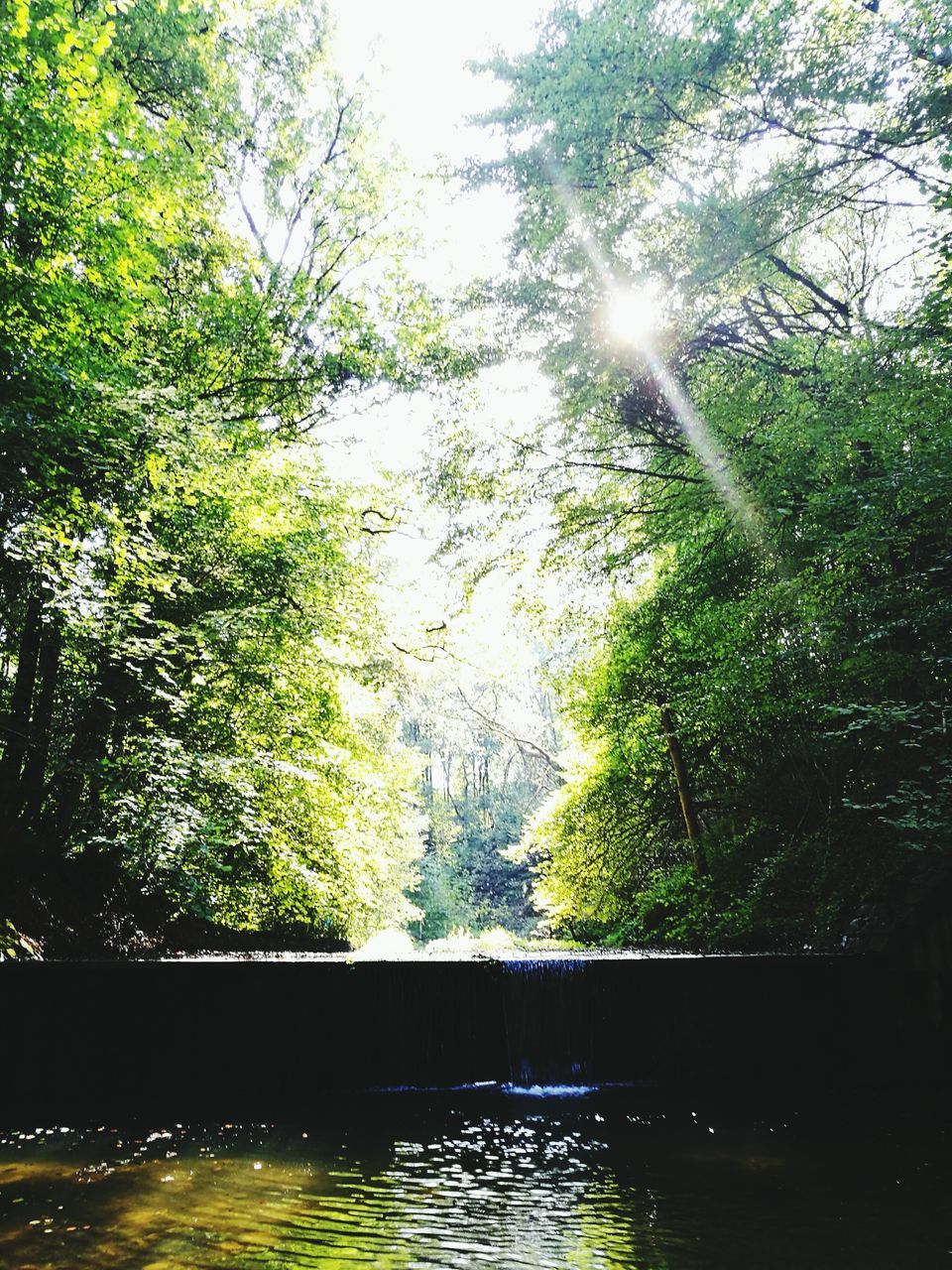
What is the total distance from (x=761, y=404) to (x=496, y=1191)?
27.7ft

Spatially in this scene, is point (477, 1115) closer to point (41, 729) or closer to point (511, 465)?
point (41, 729)

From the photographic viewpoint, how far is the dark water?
3842 mm

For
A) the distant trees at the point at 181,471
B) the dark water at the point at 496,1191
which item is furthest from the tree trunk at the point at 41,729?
the dark water at the point at 496,1191

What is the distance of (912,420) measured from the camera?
650cm

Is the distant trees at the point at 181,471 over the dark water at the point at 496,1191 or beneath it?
over

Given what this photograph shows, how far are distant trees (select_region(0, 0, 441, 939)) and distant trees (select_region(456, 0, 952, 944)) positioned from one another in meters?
3.99

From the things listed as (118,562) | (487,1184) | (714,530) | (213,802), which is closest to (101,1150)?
(487,1184)

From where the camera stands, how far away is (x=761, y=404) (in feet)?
28.5

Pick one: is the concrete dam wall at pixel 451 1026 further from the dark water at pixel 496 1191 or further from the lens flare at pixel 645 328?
the lens flare at pixel 645 328

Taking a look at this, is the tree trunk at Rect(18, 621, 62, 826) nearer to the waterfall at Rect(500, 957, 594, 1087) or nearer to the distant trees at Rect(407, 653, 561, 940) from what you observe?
the waterfall at Rect(500, 957, 594, 1087)

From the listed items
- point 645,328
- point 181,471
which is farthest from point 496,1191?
point 645,328

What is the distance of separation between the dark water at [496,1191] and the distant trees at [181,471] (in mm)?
3185

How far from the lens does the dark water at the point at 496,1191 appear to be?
3842 mm

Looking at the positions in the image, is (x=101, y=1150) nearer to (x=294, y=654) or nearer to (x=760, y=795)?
(x=294, y=654)
